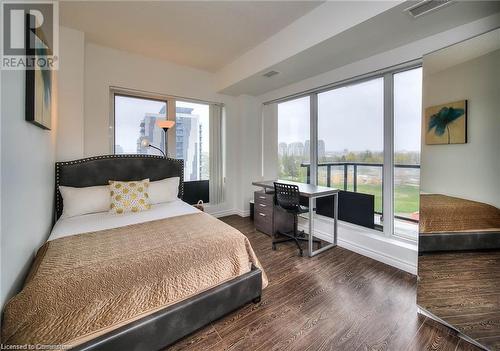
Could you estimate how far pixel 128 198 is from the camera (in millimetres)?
2588

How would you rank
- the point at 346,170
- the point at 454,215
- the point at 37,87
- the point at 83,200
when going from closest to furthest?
1. the point at 37,87
2. the point at 454,215
3. the point at 83,200
4. the point at 346,170

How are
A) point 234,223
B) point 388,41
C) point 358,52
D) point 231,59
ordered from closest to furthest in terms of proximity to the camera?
point 388,41, point 358,52, point 231,59, point 234,223

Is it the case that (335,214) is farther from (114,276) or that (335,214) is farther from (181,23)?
(181,23)

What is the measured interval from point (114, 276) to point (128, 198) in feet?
5.00

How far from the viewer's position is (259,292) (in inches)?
71.7

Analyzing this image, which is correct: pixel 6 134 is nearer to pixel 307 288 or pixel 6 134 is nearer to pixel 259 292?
pixel 259 292

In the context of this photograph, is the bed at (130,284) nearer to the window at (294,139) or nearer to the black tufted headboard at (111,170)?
the black tufted headboard at (111,170)

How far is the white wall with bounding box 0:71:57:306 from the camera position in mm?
1084

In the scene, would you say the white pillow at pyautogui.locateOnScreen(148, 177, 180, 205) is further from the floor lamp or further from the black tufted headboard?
the floor lamp

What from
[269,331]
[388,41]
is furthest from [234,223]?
[388,41]

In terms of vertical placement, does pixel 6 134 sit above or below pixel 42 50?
below

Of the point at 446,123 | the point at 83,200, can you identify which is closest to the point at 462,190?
the point at 446,123

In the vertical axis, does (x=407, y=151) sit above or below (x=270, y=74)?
below

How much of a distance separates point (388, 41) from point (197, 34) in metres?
2.30
